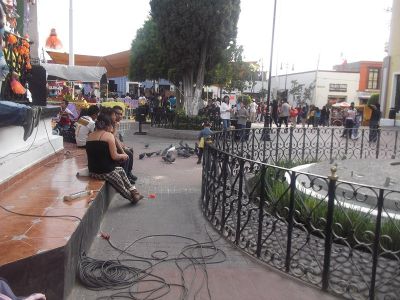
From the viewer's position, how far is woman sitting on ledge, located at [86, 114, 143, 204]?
236 inches

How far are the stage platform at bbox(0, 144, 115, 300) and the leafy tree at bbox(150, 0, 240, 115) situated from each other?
1232cm

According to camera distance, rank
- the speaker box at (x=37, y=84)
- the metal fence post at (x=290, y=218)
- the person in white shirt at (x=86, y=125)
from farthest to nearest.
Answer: the person in white shirt at (x=86, y=125)
the speaker box at (x=37, y=84)
the metal fence post at (x=290, y=218)

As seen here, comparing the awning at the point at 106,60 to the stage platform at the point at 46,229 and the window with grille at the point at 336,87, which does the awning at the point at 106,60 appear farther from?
the window with grille at the point at 336,87

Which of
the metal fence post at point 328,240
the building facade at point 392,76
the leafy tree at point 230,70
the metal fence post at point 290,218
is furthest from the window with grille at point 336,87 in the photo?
the metal fence post at point 328,240

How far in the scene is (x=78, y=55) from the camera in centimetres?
2297

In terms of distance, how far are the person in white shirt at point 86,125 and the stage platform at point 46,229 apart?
2445 millimetres

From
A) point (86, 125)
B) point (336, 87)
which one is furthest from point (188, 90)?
point (336, 87)

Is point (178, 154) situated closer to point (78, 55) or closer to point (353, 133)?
point (353, 133)

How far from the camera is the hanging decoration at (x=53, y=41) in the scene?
60.6 feet

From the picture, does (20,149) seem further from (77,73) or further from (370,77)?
(370,77)

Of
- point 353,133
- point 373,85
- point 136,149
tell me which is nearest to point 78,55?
point 136,149

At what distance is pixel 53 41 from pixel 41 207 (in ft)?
51.0

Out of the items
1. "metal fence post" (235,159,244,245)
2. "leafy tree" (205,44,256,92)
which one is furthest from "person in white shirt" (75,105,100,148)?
"leafy tree" (205,44,256,92)

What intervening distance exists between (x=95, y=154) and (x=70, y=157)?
258 cm
